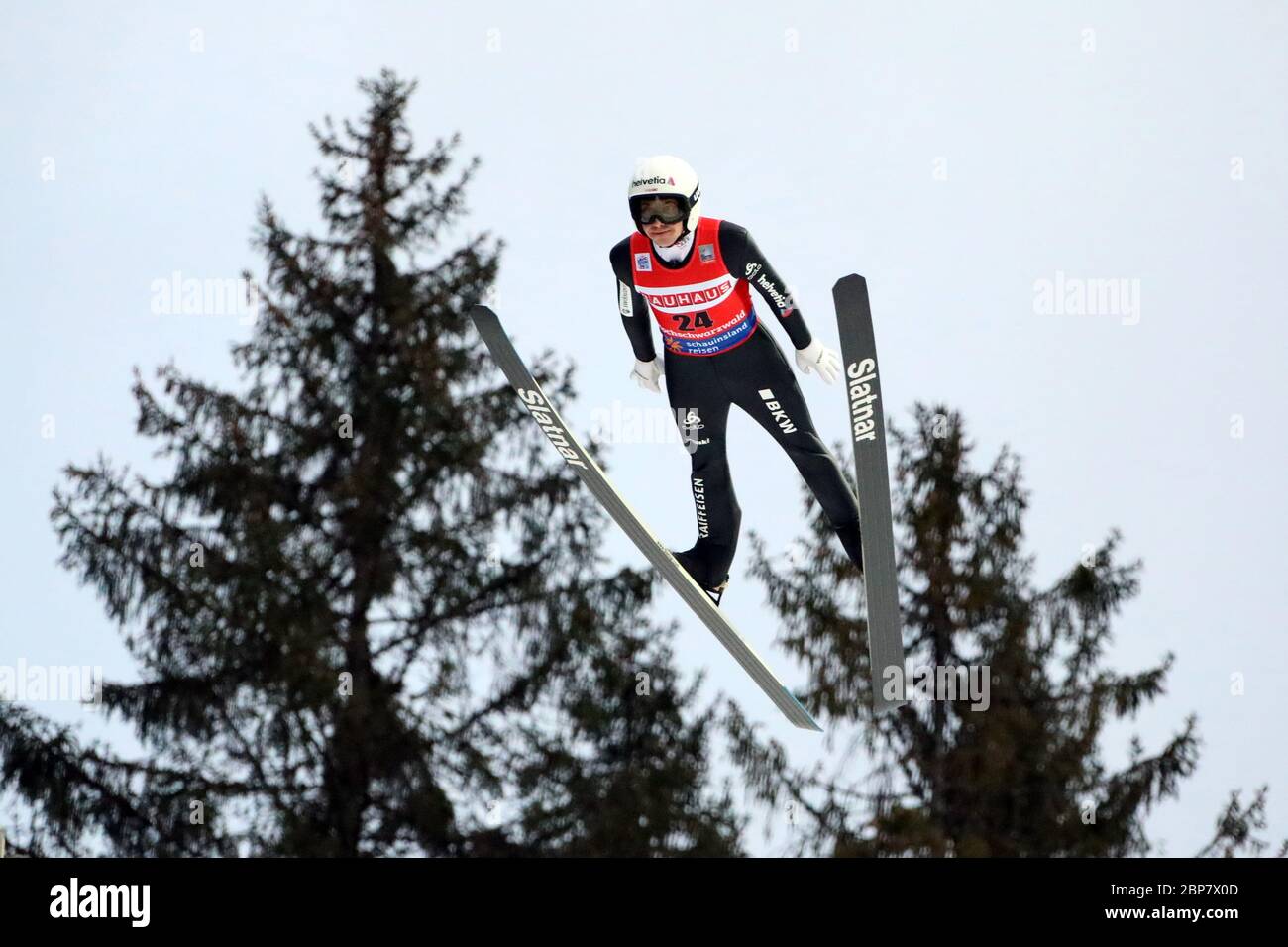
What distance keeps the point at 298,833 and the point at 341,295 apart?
16.6ft

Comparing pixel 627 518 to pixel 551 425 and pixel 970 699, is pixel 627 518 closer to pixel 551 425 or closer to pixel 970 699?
pixel 551 425

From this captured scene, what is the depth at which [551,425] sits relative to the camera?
26.7 ft

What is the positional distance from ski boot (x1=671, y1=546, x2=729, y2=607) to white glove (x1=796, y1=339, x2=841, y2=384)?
976mm

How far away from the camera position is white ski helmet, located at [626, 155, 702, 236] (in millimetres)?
7273

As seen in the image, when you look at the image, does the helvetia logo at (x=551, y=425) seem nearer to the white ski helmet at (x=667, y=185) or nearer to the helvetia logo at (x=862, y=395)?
the white ski helmet at (x=667, y=185)

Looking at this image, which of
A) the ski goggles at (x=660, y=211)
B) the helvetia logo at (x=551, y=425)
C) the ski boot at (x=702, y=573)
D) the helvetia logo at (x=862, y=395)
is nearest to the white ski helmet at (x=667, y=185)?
the ski goggles at (x=660, y=211)

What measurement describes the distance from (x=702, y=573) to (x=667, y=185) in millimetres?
1676

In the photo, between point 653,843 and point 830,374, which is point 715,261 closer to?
point 830,374

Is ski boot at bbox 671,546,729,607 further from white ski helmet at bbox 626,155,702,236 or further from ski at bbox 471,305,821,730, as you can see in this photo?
white ski helmet at bbox 626,155,702,236

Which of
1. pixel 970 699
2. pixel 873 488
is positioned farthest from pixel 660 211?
pixel 970 699

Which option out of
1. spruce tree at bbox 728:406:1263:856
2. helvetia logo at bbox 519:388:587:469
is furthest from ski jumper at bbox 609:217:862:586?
spruce tree at bbox 728:406:1263:856
